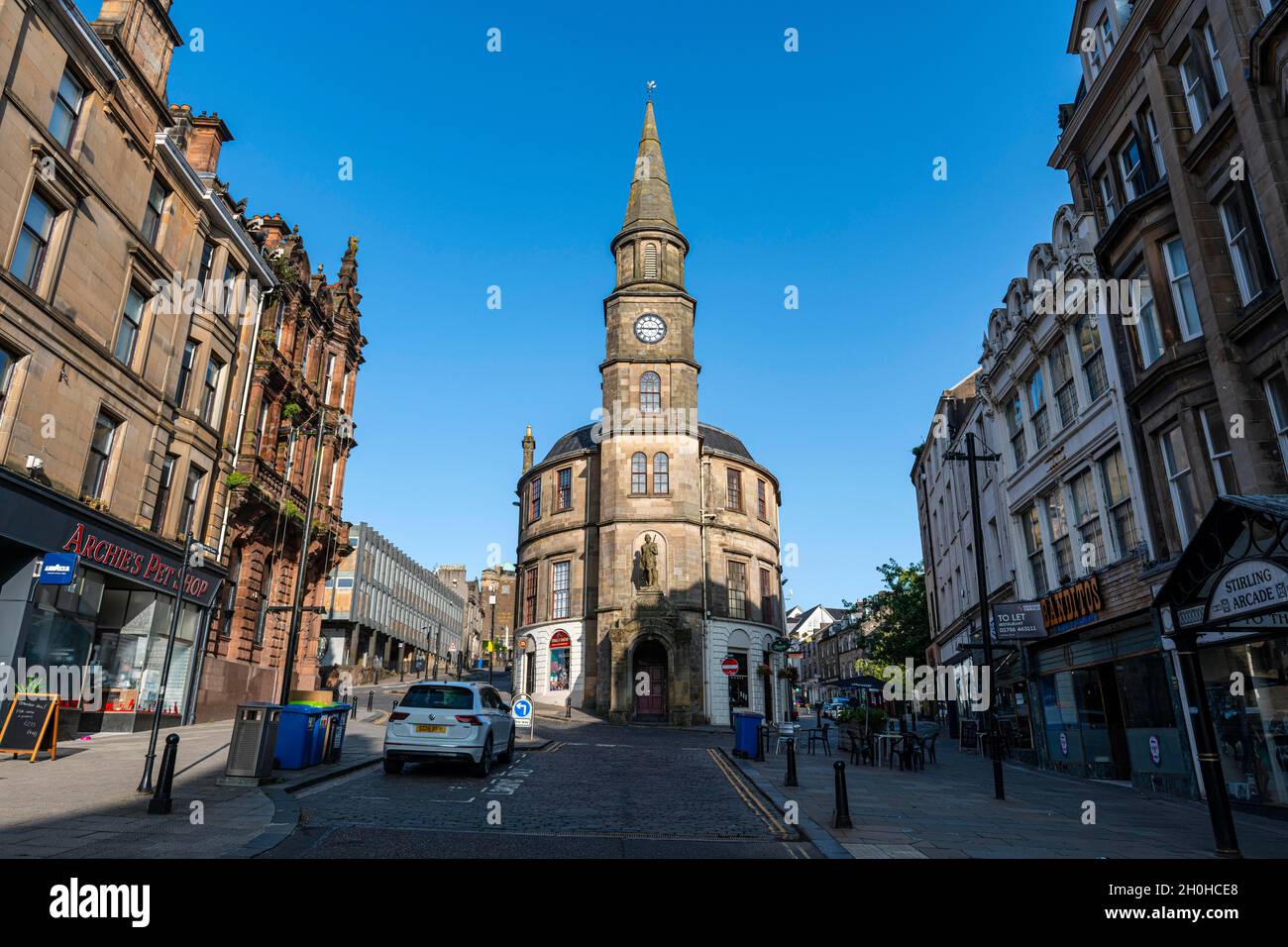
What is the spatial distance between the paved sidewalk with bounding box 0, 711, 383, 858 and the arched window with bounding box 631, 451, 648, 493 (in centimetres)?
2559

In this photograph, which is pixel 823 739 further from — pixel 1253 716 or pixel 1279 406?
pixel 1279 406

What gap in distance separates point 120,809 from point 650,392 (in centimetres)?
3434

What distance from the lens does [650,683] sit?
121 ft

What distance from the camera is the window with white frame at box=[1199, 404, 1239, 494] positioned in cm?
1308

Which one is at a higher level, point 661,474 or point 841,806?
point 661,474

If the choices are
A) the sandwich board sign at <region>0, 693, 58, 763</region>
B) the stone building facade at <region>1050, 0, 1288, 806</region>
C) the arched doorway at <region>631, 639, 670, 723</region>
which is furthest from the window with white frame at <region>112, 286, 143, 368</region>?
the arched doorway at <region>631, 639, 670, 723</region>

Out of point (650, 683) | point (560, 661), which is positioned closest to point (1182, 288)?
point (650, 683)

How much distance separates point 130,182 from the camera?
20.0m

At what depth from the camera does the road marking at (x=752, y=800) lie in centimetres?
963

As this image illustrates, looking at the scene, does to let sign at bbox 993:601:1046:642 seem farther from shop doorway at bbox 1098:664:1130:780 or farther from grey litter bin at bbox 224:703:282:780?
grey litter bin at bbox 224:703:282:780
